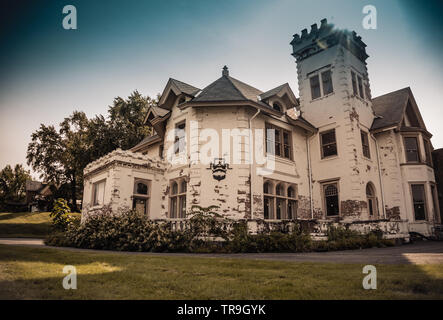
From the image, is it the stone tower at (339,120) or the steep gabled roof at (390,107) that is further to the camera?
the steep gabled roof at (390,107)

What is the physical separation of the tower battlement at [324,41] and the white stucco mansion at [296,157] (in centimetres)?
7

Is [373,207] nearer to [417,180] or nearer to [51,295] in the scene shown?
[417,180]

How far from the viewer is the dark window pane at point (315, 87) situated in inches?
786

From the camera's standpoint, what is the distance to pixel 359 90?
1995 cm

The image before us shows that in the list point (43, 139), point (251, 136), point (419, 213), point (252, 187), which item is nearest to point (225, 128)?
point (251, 136)

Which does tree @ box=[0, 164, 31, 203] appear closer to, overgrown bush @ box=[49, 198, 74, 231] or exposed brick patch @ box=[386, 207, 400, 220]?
overgrown bush @ box=[49, 198, 74, 231]

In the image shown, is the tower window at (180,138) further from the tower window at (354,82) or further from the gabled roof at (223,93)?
the tower window at (354,82)

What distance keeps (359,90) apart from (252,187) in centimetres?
1142

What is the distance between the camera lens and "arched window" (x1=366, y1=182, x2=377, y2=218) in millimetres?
18078

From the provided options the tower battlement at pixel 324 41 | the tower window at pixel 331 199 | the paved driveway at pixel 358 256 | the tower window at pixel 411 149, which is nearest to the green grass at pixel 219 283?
the paved driveway at pixel 358 256

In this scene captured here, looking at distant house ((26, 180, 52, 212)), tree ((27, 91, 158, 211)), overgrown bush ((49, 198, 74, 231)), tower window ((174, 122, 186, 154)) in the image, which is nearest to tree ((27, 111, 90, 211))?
tree ((27, 91, 158, 211))

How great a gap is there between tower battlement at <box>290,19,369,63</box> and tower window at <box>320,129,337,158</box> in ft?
19.7

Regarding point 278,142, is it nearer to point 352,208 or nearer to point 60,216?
point 352,208

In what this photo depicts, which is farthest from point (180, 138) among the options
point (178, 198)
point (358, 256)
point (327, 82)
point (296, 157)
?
point (358, 256)
